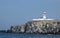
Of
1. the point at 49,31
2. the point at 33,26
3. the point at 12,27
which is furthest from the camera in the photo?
the point at 12,27

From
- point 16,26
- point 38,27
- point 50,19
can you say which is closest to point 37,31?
point 38,27

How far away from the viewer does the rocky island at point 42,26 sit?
379 ft

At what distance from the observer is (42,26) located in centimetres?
12144

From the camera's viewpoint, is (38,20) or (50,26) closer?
(50,26)

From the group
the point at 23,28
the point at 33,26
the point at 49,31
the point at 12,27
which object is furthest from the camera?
the point at 12,27

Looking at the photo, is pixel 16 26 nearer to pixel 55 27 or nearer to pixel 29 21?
pixel 29 21

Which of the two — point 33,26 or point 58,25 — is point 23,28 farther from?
point 58,25

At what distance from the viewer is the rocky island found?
116 metres

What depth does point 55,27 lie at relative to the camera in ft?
385

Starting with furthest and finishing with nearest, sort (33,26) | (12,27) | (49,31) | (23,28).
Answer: (12,27) < (23,28) < (33,26) < (49,31)

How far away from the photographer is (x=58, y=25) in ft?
393

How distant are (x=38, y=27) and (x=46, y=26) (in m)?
3.85

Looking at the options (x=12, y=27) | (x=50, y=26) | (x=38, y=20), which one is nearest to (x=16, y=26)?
(x=12, y=27)

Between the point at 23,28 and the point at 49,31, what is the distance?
18675mm
